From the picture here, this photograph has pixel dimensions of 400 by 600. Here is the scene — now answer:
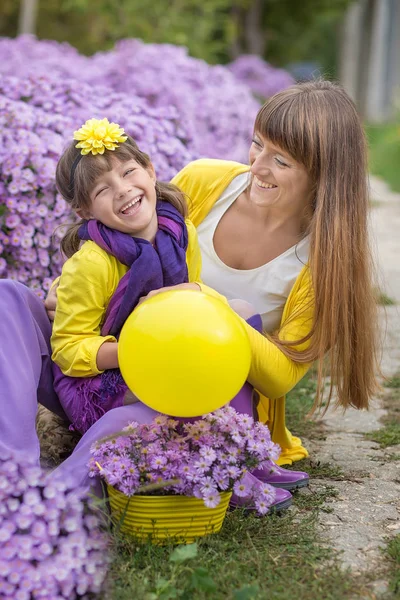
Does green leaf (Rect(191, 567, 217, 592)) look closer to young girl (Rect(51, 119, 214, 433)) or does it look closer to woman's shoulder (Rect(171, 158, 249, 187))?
young girl (Rect(51, 119, 214, 433))

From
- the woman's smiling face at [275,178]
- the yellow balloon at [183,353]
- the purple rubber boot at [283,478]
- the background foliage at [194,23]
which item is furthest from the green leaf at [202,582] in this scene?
the background foliage at [194,23]

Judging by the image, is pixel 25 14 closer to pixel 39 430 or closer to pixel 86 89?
pixel 86 89

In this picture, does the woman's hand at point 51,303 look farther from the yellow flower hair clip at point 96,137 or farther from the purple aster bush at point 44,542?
the purple aster bush at point 44,542

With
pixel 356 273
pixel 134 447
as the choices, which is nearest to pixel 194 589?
pixel 134 447

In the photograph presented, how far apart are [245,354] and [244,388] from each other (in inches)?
15.5

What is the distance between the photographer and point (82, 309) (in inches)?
96.6

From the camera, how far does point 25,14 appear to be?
886 cm

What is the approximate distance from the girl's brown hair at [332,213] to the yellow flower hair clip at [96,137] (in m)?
0.47

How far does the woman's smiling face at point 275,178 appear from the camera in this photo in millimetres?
2682

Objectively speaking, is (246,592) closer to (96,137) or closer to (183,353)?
(183,353)

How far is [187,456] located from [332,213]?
0.88 meters

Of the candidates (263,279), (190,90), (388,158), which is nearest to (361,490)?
(263,279)

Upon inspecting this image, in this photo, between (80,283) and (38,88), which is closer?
(80,283)

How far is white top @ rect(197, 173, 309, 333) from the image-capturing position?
2.85 meters
